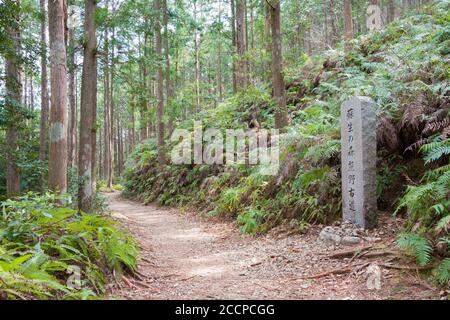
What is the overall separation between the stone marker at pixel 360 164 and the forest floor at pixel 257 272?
20.3 inches

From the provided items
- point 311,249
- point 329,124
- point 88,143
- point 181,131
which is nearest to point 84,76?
point 88,143

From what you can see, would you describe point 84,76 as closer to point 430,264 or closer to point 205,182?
point 205,182

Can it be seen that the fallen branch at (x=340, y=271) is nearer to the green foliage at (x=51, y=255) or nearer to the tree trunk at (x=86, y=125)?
the green foliage at (x=51, y=255)

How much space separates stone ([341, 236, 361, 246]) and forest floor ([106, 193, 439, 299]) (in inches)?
6.9

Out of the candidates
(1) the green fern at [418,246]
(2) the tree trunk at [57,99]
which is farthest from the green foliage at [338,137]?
(2) the tree trunk at [57,99]

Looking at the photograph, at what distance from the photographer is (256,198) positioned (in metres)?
9.38

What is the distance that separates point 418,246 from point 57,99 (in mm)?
6360

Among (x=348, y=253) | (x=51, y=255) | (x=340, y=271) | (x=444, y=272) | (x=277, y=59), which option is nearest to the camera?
(x=444, y=272)

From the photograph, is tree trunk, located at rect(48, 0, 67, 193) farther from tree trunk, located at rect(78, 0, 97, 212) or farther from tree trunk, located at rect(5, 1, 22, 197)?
tree trunk, located at rect(5, 1, 22, 197)

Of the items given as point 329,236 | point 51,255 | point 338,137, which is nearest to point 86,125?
point 51,255

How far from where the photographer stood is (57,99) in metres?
6.68

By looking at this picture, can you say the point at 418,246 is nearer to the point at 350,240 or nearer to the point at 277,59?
the point at 350,240
